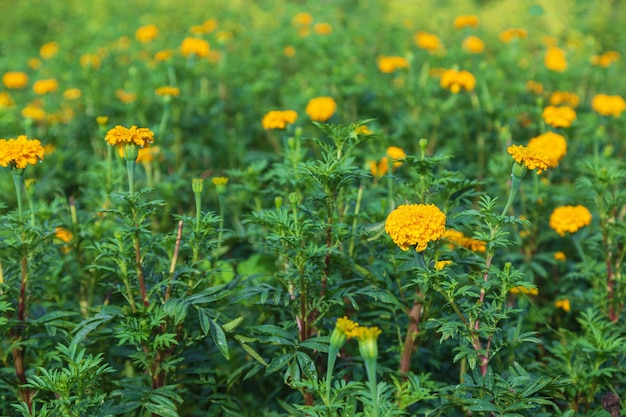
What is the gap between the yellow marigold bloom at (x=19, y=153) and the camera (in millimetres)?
2102

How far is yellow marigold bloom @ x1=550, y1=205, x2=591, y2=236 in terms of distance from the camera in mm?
2670

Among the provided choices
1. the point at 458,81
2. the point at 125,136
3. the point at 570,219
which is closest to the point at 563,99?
the point at 458,81

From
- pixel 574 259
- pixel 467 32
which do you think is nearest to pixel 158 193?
pixel 574 259

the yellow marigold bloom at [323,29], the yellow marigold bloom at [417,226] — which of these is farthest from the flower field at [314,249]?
the yellow marigold bloom at [323,29]

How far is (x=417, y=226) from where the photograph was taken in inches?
74.3

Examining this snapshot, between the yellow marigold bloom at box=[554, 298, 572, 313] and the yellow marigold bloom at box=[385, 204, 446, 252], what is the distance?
1.11m

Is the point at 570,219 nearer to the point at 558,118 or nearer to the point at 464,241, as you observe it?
the point at 464,241

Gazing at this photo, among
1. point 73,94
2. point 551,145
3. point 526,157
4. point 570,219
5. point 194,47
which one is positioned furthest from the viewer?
point 73,94

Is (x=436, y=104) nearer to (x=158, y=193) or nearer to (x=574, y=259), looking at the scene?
(x=574, y=259)

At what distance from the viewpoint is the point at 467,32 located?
536 cm

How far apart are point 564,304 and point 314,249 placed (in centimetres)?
125

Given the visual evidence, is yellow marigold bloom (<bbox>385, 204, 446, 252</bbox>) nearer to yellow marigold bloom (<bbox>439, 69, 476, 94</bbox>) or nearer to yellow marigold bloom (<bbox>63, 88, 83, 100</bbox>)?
yellow marigold bloom (<bbox>439, 69, 476, 94</bbox>)

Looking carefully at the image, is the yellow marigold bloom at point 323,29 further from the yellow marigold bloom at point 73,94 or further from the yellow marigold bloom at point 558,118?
the yellow marigold bloom at point 558,118

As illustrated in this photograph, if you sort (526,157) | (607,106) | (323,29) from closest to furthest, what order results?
(526,157) < (607,106) < (323,29)
